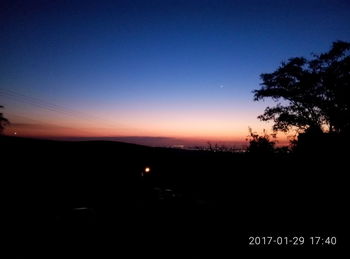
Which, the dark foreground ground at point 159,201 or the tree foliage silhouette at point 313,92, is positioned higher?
the tree foliage silhouette at point 313,92

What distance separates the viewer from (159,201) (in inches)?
642

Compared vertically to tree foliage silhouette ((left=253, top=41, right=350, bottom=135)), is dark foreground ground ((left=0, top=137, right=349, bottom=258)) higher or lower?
lower

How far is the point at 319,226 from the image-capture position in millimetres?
11164

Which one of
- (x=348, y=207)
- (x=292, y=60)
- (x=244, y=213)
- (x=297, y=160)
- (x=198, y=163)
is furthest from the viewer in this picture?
(x=292, y=60)

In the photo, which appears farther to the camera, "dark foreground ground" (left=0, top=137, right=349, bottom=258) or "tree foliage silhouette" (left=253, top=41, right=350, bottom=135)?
"tree foliage silhouette" (left=253, top=41, right=350, bottom=135)

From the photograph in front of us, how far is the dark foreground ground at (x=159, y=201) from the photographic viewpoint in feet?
32.3

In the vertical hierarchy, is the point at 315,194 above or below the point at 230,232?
above

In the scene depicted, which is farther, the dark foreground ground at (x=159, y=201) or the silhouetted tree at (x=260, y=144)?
the silhouetted tree at (x=260, y=144)

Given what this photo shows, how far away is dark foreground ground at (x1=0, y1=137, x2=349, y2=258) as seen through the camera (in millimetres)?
9844

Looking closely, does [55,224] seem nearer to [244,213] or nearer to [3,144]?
[3,144]

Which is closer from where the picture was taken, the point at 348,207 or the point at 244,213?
the point at 348,207

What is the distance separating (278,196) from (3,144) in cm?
1671

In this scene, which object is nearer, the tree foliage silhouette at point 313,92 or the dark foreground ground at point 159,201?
the dark foreground ground at point 159,201

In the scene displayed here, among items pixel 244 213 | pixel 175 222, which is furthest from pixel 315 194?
pixel 175 222
